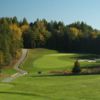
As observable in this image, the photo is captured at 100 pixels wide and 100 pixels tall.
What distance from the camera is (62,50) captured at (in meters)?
162

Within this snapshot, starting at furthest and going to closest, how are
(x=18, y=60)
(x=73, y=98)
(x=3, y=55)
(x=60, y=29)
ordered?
1. (x=60, y=29)
2. (x=18, y=60)
3. (x=3, y=55)
4. (x=73, y=98)

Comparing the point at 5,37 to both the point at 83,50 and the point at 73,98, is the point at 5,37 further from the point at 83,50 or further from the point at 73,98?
the point at 73,98

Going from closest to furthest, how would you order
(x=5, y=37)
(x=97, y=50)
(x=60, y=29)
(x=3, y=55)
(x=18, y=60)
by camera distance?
(x=3, y=55) < (x=5, y=37) < (x=18, y=60) < (x=97, y=50) < (x=60, y=29)

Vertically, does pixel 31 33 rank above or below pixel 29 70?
above

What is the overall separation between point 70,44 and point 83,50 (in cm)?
Answer: 631

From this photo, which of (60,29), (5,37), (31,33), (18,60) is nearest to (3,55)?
(5,37)

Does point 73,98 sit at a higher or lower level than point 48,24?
lower

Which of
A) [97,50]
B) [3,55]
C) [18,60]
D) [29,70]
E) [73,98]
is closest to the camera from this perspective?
[73,98]

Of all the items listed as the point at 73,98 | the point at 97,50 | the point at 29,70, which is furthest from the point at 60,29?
the point at 73,98

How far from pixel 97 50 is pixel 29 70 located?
242ft

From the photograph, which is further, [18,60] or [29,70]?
[18,60]

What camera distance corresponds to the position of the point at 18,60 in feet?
369

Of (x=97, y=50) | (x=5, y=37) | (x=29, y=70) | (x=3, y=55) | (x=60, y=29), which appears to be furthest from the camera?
(x=60, y=29)

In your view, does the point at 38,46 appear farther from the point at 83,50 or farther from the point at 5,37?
the point at 5,37
